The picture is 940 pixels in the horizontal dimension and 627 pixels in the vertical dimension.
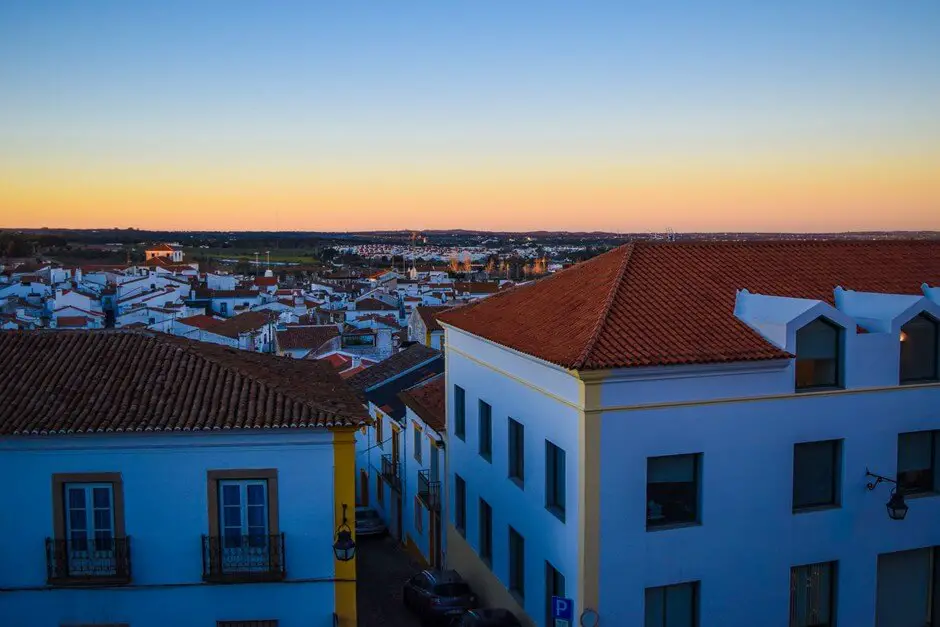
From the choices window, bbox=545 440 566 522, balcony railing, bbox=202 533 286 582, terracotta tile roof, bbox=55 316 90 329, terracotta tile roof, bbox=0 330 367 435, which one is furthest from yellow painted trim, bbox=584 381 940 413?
terracotta tile roof, bbox=55 316 90 329

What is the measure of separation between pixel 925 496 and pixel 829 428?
8.31 feet

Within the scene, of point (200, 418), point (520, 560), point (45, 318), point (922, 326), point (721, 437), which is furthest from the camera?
A: point (45, 318)

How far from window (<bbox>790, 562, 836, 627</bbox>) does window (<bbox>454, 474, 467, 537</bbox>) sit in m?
7.15

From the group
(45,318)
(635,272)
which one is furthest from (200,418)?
(45,318)

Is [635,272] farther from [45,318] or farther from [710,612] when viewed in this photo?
[45,318]

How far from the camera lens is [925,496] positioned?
14.2m

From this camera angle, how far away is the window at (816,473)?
1338 centimetres

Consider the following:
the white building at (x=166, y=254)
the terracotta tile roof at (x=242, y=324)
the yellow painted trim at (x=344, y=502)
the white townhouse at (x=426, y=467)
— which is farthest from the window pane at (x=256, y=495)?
the white building at (x=166, y=254)

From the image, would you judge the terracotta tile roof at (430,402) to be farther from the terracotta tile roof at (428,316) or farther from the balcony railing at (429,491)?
the terracotta tile roof at (428,316)

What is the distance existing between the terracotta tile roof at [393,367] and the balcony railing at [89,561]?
48.3 ft

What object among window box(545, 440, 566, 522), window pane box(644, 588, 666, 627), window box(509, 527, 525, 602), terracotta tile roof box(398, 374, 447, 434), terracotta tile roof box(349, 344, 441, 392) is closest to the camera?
window pane box(644, 588, 666, 627)

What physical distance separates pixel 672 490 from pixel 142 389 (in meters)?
8.15

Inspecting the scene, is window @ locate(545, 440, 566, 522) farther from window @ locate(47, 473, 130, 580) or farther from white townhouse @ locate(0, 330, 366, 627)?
window @ locate(47, 473, 130, 580)

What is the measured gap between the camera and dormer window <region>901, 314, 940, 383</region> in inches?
542
